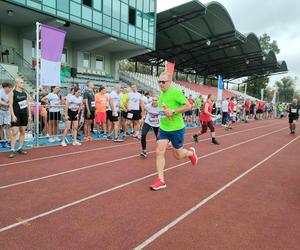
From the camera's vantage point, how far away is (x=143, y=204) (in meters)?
4.28

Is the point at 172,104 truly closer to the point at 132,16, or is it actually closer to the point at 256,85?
the point at 132,16

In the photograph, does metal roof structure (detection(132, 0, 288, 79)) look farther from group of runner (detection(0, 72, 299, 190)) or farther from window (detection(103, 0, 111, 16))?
group of runner (detection(0, 72, 299, 190))

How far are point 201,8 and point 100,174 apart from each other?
84.0 feet

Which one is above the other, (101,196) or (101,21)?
(101,21)

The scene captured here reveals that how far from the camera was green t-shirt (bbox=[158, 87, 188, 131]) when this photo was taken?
4.93 m

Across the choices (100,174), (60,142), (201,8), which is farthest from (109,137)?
(201,8)

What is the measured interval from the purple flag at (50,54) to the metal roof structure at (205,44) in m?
20.7

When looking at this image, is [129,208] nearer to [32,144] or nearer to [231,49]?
[32,144]

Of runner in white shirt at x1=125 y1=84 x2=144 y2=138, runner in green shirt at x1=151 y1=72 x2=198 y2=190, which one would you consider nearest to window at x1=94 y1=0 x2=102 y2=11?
runner in white shirt at x1=125 y1=84 x2=144 y2=138

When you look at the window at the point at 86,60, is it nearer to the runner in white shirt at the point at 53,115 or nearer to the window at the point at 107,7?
the window at the point at 107,7

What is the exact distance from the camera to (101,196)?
15.1 feet

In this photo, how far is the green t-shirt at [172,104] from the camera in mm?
4929

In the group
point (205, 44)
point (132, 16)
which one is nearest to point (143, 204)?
point (132, 16)

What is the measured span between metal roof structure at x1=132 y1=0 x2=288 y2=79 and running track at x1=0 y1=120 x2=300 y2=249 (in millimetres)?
23888
